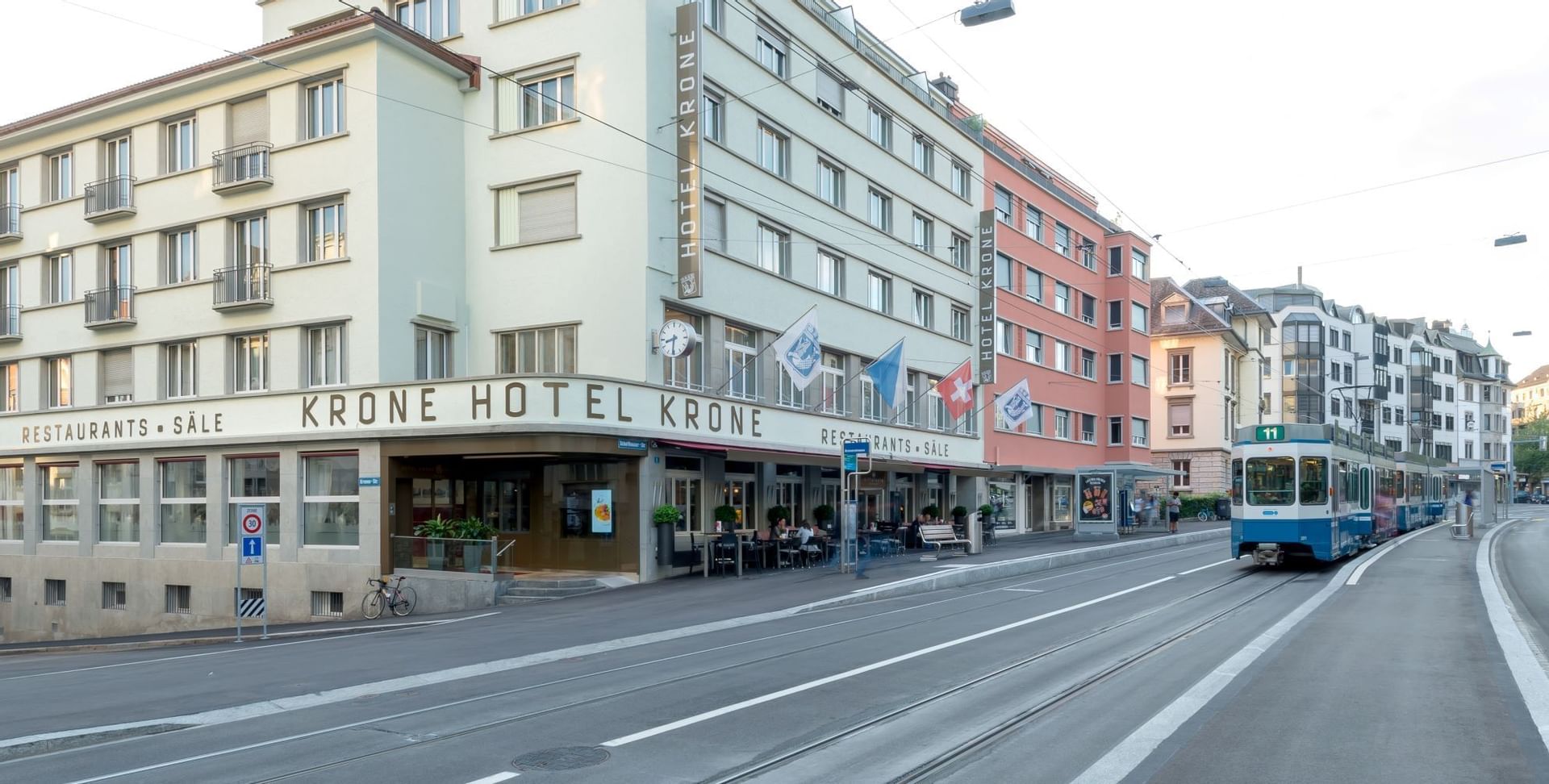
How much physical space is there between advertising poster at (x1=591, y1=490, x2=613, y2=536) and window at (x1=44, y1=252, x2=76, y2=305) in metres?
18.4

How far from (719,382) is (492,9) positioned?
35.1 ft

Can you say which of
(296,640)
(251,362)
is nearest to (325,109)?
(251,362)

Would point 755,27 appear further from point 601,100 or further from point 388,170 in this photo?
point 388,170

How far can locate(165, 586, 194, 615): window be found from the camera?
1107 inches

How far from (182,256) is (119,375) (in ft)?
13.6

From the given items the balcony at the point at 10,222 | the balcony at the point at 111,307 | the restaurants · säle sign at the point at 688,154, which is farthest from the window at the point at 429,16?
the balcony at the point at 10,222

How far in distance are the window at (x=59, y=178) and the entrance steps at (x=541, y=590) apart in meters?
19.9

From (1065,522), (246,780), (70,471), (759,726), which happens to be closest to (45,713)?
(246,780)

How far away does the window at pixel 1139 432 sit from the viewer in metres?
57.0

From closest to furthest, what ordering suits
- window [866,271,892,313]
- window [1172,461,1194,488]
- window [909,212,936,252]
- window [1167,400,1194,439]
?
window [866,271,892,313] < window [909,212,936,252] < window [1167,400,1194,439] < window [1172,461,1194,488]

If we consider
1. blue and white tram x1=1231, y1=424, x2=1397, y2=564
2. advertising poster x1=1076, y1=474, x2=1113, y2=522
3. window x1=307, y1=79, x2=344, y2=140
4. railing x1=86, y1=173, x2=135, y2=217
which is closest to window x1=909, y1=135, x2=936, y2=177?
advertising poster x1=1076, y1=474, x2=1113, y2=522

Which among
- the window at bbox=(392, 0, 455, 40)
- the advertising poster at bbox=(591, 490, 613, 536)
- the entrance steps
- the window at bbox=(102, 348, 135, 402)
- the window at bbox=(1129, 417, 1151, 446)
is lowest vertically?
the entrance steps

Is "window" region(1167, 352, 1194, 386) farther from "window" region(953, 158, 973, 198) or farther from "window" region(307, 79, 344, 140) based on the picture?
"window" region(307, 79, 344, 140)

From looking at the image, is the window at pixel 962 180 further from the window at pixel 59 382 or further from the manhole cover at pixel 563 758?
the manhole cover at pixel 563 758
